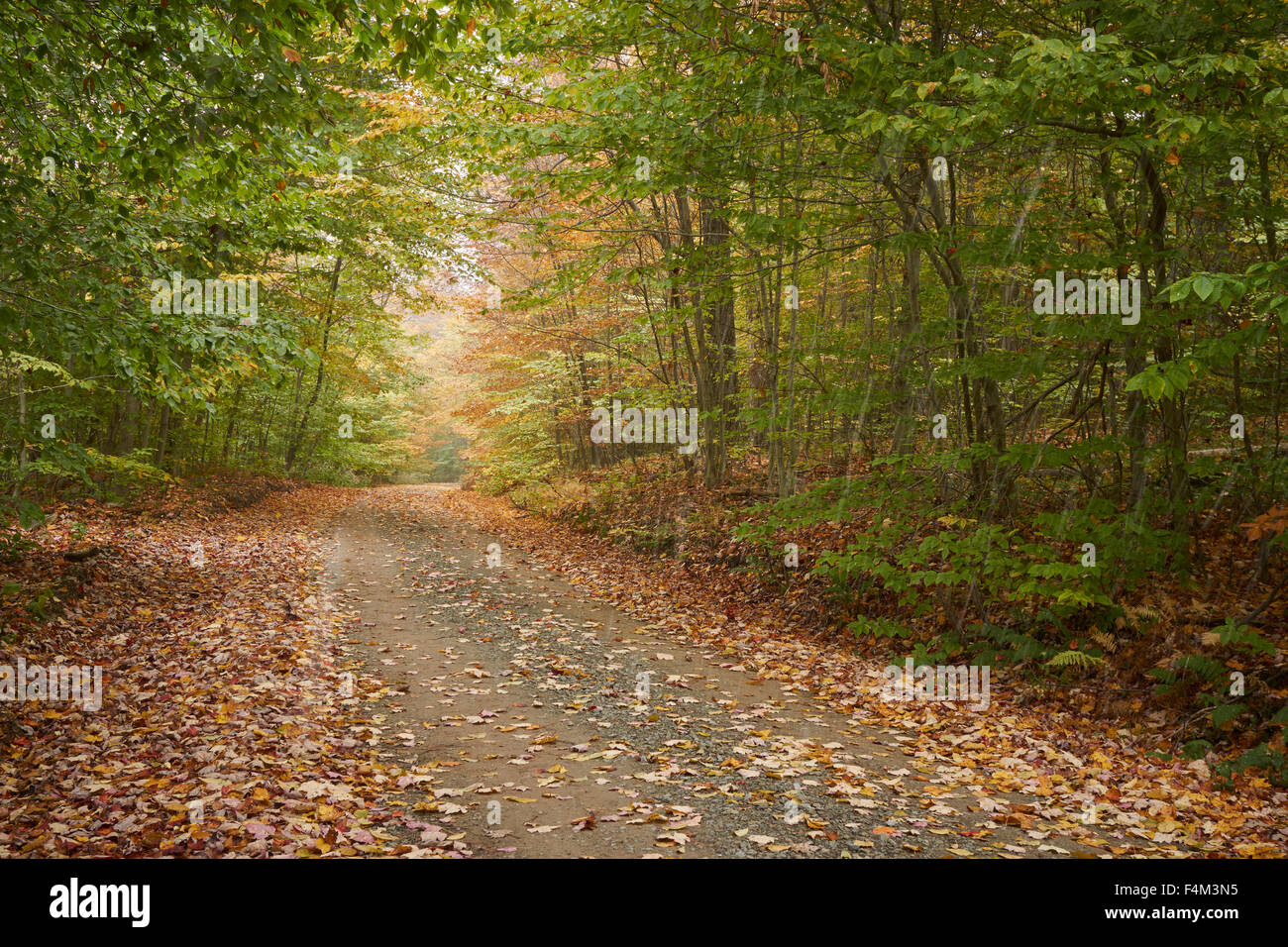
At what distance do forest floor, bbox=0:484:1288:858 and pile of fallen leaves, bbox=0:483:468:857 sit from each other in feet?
0.08

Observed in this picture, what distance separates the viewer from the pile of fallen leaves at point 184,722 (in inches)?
169

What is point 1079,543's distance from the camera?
7.68 metres

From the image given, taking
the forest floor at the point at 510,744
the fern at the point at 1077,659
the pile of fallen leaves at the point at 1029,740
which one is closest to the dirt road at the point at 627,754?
the forest floor at the point at 510,744

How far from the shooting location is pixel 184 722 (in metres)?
5.93

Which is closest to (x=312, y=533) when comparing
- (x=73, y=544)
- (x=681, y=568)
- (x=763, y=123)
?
(x=73, y=544)

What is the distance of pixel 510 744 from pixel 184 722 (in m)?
2.58

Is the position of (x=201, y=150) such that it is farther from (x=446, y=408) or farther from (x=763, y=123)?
(x=446, y=408)

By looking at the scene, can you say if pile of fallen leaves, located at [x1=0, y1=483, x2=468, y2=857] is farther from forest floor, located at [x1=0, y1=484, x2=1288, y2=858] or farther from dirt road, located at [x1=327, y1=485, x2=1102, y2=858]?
dirt road, located at [x1=327, y1=485, x2=1102, y2=858]

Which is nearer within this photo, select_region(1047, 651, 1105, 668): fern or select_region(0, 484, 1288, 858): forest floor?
select_region(0, 484, 1288, 858): forest floor

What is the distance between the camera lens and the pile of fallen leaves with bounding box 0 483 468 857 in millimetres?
4301

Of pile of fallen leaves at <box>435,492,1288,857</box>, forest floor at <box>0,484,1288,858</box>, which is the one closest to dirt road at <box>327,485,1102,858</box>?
forest floor at <box>0,484,1288,858</box>

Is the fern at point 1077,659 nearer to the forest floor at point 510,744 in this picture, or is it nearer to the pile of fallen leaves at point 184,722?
the forest floor at point 510,744

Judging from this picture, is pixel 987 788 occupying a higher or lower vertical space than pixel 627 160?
lower
